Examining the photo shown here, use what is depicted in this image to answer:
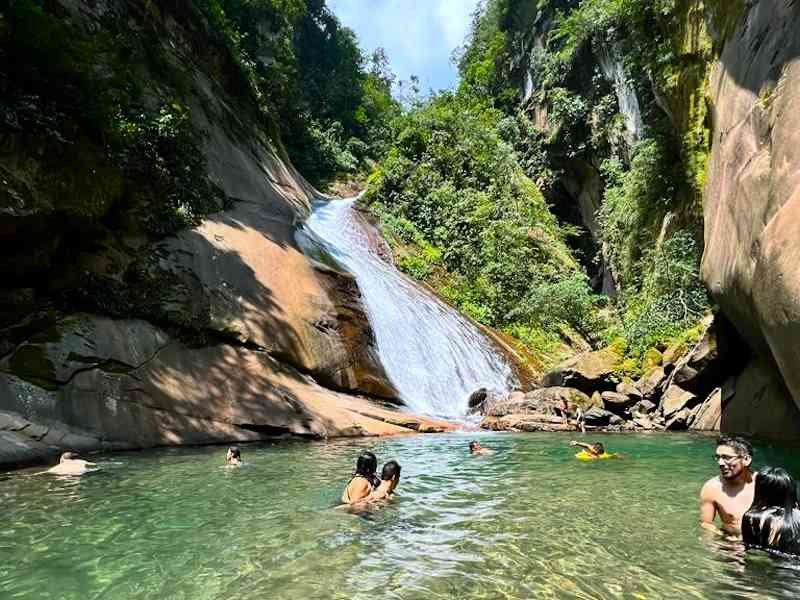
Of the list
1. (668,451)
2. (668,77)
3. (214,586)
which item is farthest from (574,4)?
(214,586)

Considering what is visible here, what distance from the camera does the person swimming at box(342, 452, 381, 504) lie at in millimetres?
6984

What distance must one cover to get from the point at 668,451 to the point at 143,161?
1437 cm

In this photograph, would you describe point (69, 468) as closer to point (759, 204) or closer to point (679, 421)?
point (759, 204)

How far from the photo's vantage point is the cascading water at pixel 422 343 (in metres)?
18.0

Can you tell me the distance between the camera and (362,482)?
23.0ft

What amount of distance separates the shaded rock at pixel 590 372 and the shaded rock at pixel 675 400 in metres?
1.67

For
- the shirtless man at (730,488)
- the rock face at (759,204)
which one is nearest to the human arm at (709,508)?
the shirtless man at (730,488)

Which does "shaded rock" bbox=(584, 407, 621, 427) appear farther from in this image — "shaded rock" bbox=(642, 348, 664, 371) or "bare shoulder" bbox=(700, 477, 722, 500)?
"bare shoulder" bbox=(700, 477, 722, 500)

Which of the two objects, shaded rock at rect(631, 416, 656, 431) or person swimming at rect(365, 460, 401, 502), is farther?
shaded rock at rect(631, 416, 656, 431)

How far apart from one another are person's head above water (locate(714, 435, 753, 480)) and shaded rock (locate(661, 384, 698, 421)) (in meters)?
10.9

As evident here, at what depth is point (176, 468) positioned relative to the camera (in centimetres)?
923

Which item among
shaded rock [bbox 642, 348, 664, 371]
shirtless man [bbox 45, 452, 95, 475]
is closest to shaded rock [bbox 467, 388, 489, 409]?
shaded rock [bbox 642, 348, 664, 371]

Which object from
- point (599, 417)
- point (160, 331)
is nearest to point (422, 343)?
point (599, 417)

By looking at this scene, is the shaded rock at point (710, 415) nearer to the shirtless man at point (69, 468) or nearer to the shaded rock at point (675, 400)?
the shaded rock at point (675, 400)
